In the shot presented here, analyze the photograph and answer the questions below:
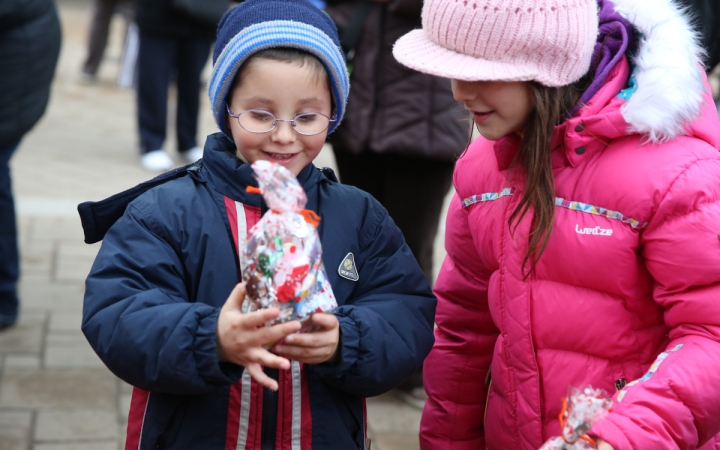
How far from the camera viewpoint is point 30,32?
3996 millimetres

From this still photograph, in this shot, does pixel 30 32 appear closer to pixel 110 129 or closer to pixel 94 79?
pixel 110 129

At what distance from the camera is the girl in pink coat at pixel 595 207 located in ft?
6.00

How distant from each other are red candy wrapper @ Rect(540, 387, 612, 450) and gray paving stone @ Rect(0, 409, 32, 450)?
226 cm

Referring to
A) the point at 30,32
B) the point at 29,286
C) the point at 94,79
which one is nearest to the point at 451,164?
the point at 30,32

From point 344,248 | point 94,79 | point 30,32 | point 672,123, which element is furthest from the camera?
point 94,79

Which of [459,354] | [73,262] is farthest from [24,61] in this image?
[459,354]

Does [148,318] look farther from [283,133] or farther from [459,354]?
[459,354]

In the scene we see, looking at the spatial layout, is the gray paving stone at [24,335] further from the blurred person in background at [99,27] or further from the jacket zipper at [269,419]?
the blurred person in background at [99,27]

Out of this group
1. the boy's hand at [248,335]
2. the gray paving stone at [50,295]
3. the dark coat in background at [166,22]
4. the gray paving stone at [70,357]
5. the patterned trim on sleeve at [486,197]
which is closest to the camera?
the boy's hand at [248,335]

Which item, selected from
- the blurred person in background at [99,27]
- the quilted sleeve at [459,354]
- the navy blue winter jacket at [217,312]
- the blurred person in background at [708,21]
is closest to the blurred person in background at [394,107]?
the blurred person in background at [708,21]

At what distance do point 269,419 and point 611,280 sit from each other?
2.58 ft

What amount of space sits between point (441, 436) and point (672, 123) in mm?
1023

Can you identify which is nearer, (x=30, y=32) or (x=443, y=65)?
(x=443, y=65)

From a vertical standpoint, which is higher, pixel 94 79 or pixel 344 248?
pixel 344 248
